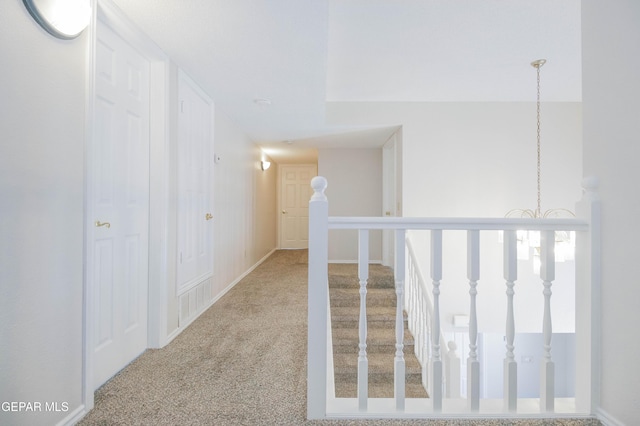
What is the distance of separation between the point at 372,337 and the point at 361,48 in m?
2.70

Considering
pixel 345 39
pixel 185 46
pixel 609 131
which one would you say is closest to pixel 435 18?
pixel 345 39

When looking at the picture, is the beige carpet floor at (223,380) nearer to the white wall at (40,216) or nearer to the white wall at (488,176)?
the white wall at (40,216)

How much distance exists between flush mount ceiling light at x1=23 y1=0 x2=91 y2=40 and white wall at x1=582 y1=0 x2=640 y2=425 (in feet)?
6.98

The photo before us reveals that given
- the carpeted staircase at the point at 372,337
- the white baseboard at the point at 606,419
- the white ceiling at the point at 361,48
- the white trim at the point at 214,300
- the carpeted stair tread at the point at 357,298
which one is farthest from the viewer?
the carpeted stair tread at the point at 357,298

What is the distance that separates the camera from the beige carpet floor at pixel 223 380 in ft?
4.75

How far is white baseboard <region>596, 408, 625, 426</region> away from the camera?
1275mm

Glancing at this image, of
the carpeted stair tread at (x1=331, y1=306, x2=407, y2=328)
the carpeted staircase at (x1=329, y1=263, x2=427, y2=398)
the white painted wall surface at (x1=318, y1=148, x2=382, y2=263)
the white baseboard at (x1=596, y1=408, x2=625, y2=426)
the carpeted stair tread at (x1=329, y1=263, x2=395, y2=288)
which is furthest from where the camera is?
the white painted wall surface at (x1=318, y1=148, x2=382, y2=263)

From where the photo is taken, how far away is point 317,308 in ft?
4.45

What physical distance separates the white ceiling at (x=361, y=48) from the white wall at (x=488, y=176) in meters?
0.23

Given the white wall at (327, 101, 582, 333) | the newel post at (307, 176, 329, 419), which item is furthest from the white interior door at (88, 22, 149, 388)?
the white wall at (327, 101, 582, 333)

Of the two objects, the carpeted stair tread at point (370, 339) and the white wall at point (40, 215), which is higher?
the white wall at point (40, 215)

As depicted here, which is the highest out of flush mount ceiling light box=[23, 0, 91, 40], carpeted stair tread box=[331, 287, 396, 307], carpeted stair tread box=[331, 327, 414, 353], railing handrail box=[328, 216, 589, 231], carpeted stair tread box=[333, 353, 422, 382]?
flush mount ceiling light box=[23, 0, 91, 40]

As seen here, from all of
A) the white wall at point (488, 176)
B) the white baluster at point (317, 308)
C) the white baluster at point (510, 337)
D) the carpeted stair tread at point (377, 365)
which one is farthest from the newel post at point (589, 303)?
the white wall at point (488, 176)

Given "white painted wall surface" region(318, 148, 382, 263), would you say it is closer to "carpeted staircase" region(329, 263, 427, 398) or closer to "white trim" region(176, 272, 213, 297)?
"carpeted staircase" region(329, 263, 427, 398)
